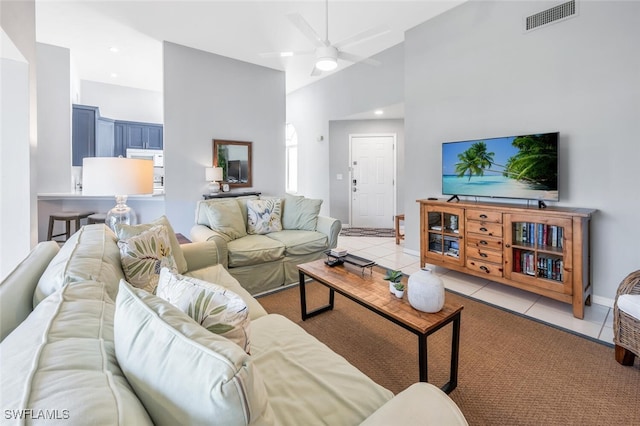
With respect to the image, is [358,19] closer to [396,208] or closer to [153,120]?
[396,208]

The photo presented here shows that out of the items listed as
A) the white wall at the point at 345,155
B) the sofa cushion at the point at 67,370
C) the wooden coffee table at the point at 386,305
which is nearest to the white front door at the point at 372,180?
the white wall at the point at 345,155

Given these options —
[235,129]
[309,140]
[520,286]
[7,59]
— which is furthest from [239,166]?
[520,286]

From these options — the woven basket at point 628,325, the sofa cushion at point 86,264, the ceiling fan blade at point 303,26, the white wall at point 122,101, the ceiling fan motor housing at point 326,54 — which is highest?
the white wall at point 122,101

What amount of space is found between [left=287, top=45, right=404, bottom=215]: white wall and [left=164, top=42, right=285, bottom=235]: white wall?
108 centimetres

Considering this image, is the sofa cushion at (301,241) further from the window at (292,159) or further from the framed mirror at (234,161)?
the window at (292,159)

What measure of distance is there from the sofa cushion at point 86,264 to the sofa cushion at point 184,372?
1.83 ft

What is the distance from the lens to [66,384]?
1.75 feet

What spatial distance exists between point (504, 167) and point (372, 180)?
3551 mm

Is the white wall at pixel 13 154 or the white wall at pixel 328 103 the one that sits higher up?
the white wall at pixel 328 103

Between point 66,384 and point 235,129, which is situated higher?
point 235,129

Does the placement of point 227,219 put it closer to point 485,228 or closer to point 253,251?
point 253,251

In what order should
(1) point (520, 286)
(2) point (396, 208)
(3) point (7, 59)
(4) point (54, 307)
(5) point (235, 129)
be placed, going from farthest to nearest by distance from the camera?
(2) point (396, 208), (5) point (235, 129), (1) point (520, 286), (3) point (7, 59), (4) point (54, 307)

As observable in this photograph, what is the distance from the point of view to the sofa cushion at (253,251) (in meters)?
2.72

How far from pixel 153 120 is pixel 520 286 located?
7.88 m
